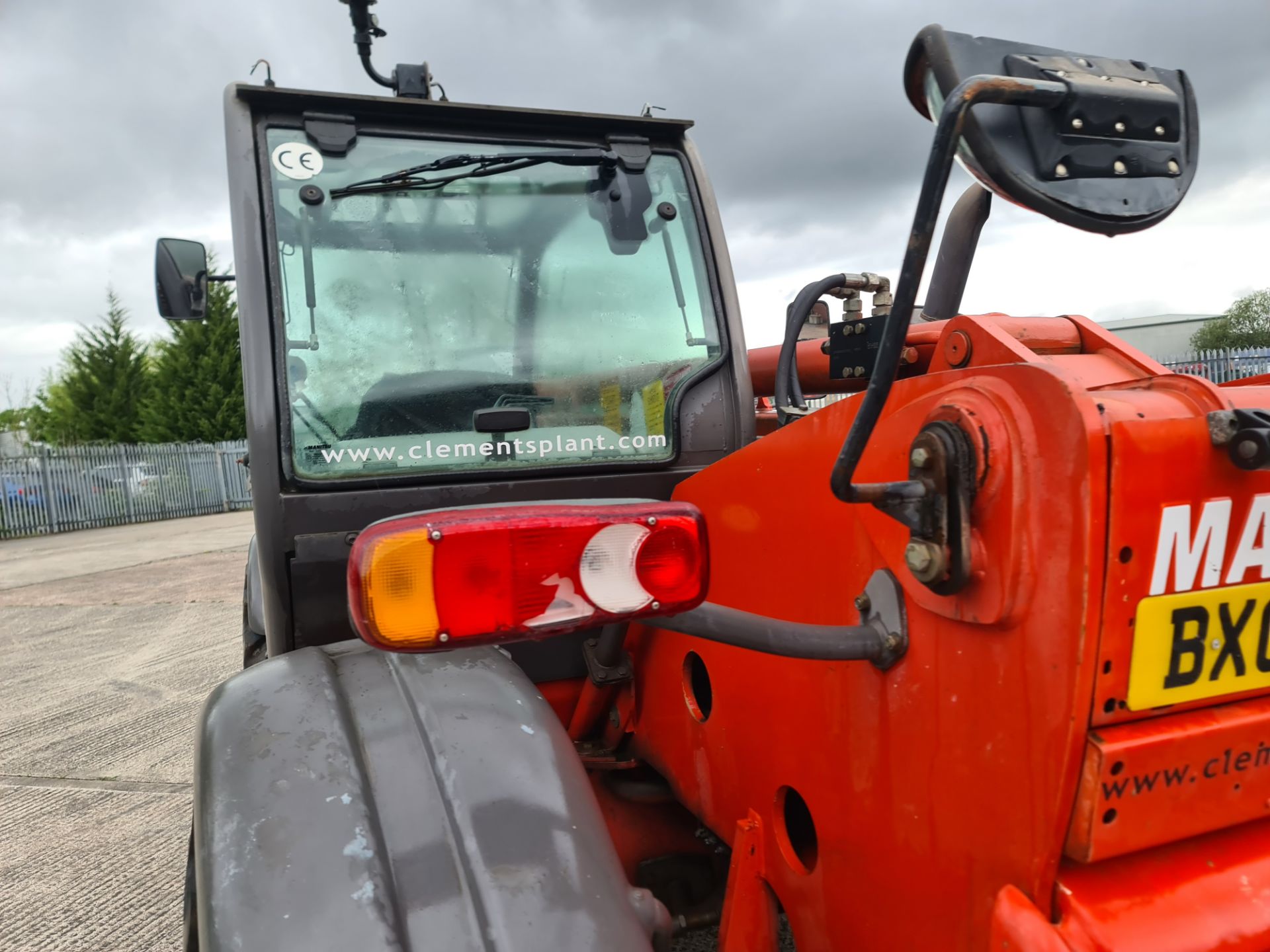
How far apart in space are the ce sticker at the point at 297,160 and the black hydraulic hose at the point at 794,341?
1125 mm

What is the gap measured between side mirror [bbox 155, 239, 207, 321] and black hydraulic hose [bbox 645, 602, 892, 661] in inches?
69.6

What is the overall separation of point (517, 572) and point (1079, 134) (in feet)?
2.49

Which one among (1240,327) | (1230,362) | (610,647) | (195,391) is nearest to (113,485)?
(195,391)

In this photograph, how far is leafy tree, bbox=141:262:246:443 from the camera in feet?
96.9

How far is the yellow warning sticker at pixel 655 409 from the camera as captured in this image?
2.00 metres


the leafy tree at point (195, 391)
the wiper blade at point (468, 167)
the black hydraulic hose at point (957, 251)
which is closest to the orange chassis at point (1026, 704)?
the black hydraulic hose at point (957, 251)

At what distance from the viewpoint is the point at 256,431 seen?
5.56ft

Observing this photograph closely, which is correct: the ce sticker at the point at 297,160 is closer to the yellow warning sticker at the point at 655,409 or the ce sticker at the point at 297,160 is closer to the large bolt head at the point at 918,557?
the yellow warning sticker at the point at 655,409

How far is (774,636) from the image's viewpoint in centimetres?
101

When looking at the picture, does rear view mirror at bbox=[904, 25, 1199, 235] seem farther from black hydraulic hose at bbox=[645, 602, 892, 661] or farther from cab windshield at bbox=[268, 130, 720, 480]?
cab windshield at bbox=[268, 130, 720, 480]

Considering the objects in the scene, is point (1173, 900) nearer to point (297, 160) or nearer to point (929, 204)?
point (929, 204)

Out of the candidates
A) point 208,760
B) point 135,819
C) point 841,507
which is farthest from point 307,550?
point 135,819

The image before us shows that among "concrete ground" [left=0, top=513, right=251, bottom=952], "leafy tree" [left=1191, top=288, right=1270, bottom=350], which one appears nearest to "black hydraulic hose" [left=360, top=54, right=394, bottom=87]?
"concrete ground" [left=0, top=513, right=251, bottom=952]

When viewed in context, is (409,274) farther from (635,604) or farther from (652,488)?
(635,604)
